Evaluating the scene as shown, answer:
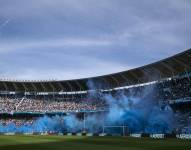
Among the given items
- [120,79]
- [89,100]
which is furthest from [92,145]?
[89,100]

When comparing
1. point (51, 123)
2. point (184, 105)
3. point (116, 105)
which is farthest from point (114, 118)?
point (51, 123)

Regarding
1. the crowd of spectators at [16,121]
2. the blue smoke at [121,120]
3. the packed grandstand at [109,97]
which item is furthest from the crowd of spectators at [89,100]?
the crowd of spectators at [16,121]

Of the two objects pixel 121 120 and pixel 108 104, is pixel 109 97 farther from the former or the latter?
pixel 121 120

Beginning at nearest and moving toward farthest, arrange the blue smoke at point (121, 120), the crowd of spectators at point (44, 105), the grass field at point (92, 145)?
1. the grass field at point (92, 145)
2. the blue smoke at point (121, 120)
3. the crowd of spectators at point (44, 105)

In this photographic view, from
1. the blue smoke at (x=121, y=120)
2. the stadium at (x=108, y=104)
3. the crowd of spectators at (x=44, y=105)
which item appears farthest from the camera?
the crowd of spectators at (x=44, y=105)

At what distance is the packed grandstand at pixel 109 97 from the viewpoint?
8210 cm

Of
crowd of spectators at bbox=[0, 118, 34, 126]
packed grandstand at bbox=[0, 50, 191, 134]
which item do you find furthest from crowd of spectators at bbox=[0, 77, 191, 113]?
crowd of spectators at bbox=[0, 118, 34, 126]

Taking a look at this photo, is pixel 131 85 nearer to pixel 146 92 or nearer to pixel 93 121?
pixel 146 92

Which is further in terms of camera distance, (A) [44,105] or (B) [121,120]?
(A) [44,105]

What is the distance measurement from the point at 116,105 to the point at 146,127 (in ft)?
64.7

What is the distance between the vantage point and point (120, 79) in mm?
106750

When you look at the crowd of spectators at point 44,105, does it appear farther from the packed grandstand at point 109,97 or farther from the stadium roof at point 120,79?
the stadium roof at point 120,79

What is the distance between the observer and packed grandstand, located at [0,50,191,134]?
82.1 m

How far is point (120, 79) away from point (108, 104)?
8469 mm
